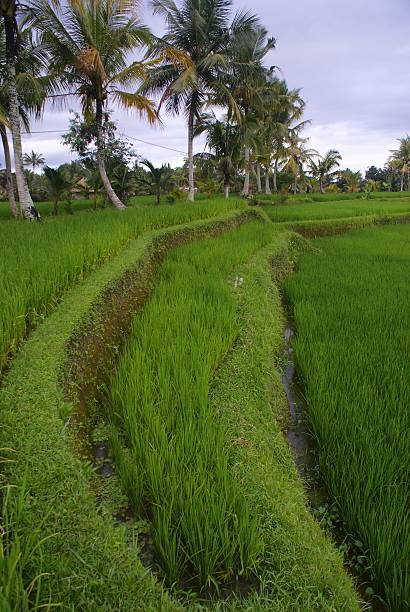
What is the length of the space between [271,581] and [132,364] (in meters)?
1.40

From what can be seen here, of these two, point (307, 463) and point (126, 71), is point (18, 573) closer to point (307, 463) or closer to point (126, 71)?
point (307, 463)

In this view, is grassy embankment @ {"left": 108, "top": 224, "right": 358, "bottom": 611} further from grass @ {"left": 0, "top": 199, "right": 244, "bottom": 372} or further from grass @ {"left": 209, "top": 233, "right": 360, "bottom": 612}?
grass @ {"left": 0, "top": 199, "right": 244, "bottom": 372}

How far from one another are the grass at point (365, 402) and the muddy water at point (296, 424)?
118 millimetres

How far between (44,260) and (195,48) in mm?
10210

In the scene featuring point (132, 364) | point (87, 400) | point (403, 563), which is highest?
point (132, 364)

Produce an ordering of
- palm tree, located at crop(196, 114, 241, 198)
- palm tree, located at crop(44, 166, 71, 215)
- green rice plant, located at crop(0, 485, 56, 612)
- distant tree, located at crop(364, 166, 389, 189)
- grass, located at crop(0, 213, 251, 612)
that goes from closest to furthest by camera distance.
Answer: green rice plant, located at crop(0, 485, 56, 612)
grass, located at crop(0, 213, 251, 612)
palm tree, located at crop(44, 166, 71, 215)
palm tree, located at crop(196, 114, 241, 198)
distant tree, located at crop(364, 166, 389, 189)

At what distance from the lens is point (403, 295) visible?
4.15 meters

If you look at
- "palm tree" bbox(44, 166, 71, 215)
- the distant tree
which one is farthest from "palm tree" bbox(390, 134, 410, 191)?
"palm tree" bbox(44, 166, 71, 215)

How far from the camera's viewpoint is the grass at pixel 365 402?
1422 mm

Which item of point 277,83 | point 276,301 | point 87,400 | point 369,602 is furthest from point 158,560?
point 277,83

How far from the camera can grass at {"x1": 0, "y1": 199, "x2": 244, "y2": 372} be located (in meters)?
2.25

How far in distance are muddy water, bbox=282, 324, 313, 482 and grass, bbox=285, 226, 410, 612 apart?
0.39ft

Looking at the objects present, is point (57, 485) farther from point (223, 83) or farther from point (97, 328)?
point (223, 83)

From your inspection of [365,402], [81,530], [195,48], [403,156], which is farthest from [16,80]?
[403,156]
